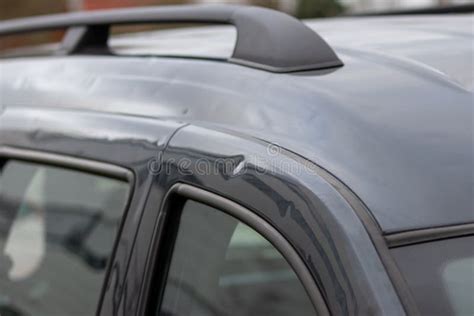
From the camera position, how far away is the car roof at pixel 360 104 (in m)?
1.38

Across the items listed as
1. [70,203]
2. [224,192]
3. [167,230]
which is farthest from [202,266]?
[70,203]

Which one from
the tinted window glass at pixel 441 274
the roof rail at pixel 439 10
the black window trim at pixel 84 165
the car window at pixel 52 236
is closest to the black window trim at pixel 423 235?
the tinted window glass at pixel 441 274

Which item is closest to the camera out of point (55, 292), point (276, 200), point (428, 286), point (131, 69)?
point (428, 286)

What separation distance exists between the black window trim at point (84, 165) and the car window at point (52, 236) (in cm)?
4

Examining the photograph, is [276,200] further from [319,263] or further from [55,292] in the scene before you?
[55,292]

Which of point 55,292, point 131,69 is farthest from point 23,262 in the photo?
point 131,69

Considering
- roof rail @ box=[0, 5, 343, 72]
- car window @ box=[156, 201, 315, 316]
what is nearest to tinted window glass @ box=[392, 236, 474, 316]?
car window @ box=[156, 201, 315, 316]

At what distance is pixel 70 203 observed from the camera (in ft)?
7.64

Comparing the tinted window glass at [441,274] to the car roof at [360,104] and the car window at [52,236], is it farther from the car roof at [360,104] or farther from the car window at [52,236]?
the car window at [52,236]

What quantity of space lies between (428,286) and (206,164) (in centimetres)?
48

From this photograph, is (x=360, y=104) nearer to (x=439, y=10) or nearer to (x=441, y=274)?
(x=441, y=274)

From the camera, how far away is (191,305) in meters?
1.64

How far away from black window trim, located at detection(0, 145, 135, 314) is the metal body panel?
Answer: 0.34 ft

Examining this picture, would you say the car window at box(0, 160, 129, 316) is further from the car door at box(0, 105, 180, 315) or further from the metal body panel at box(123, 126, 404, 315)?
the metal body panel at box(123, 126, 404, 315)
